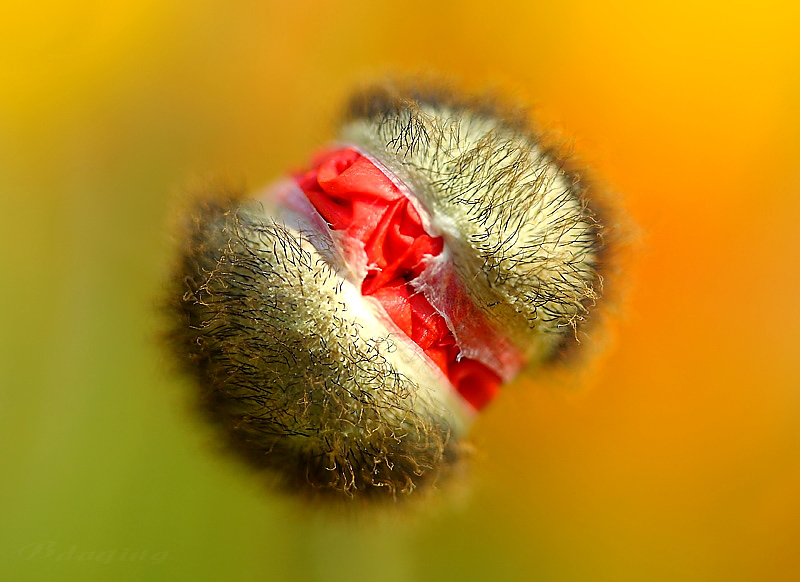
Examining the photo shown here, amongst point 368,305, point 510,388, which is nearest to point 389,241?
point 368,305

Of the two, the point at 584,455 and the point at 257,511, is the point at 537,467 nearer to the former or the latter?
the point at 584,455

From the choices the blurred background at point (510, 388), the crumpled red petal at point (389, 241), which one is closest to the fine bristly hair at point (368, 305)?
the crumpled red petal at point (389, 241)

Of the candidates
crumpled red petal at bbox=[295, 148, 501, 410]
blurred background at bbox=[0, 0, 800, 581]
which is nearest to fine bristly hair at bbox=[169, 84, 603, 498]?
crumpled red petal at bbox=[295, 148, 501, 410]

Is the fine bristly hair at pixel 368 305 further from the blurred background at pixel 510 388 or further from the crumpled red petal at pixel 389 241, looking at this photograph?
the blurred background at pixel 510 388

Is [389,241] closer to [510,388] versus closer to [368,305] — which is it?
[368,305]

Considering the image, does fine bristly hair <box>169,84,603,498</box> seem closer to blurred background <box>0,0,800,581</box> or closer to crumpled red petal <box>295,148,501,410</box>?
crumpled red petal <box>295,148,501,410</box>

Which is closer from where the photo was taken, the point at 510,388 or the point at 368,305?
the point at 368,305
